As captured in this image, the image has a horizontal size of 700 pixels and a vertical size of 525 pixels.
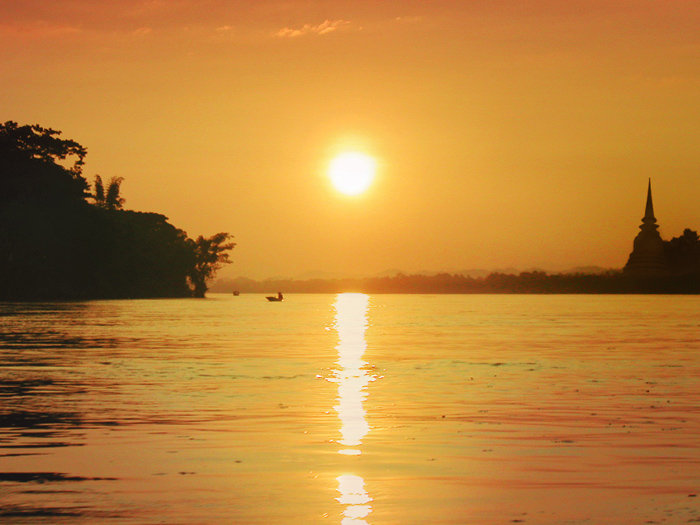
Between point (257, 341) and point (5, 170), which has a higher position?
point (5, 170)

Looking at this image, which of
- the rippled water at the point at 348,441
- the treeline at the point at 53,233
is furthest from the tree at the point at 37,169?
the rippled water at the point at 348,441

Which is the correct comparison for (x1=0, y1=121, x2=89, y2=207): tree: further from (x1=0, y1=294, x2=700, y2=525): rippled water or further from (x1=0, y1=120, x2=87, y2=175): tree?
(x1=0, y1=294, x2=700, y2=525): rippled water

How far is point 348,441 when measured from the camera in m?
11.4

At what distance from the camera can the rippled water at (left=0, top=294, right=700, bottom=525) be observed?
25.8ft

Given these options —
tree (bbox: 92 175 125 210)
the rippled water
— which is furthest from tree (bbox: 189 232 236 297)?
the rippled water

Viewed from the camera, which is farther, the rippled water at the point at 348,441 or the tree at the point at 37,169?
the tree at the point at 37,169

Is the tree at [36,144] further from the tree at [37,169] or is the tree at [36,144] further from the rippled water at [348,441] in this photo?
the rippled water at [348,441]

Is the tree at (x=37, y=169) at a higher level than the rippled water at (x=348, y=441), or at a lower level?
higher

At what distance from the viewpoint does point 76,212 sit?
335 ft

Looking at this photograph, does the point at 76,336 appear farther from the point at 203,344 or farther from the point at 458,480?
the point at 458,480

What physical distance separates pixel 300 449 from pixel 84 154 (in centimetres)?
9983

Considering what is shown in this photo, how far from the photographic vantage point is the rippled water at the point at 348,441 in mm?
7855

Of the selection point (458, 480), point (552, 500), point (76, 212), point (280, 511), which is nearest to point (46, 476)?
point (280, 511)

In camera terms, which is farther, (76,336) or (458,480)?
(76,336)
